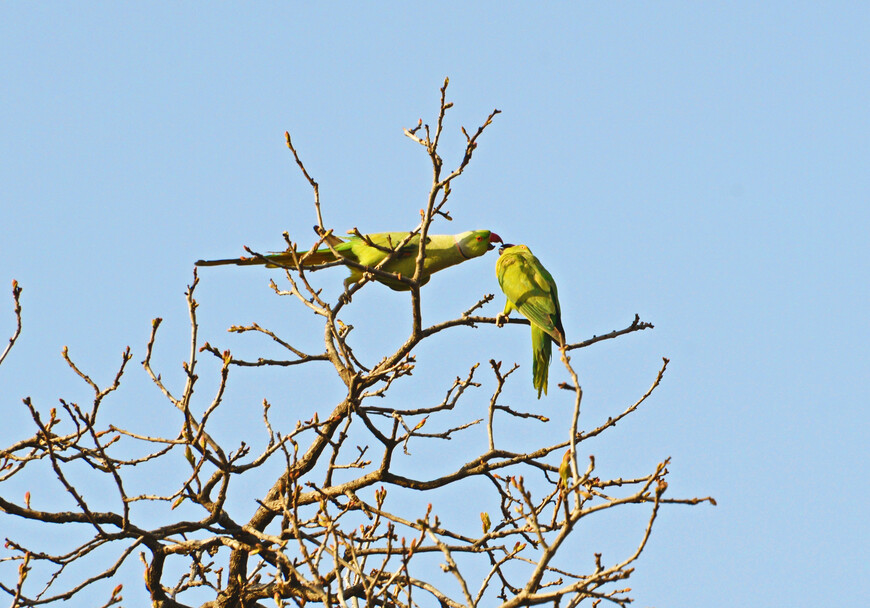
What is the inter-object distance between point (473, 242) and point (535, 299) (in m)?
0.65

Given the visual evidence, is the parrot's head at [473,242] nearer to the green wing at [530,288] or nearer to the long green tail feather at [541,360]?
the green wing at [530,288]

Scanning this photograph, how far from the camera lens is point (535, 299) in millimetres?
6461

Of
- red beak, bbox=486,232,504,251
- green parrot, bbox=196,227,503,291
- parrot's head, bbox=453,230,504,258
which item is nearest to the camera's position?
green parrot, bbox=196,227,503,291

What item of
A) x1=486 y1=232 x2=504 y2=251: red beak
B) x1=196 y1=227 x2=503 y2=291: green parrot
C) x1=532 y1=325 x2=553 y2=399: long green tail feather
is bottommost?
x1=532 y1=325 x2=553 y2=399: long green tail feather

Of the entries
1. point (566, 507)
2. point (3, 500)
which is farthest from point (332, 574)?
point (566, 507)

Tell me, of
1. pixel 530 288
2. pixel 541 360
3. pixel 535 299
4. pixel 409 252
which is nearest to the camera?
pixel 409 252

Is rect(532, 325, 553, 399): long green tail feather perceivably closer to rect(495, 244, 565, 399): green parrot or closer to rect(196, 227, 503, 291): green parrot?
rect(495, 244, 565, 399): green parrot

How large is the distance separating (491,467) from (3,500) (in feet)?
8.42

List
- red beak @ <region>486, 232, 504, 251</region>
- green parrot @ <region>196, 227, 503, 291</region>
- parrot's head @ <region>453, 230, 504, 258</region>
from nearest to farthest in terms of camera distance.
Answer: green parrot @ <region>196, 227, 503, 291</region>
parrot's head @ <region>453, 230, 504, 258</region>
red beak @ <region>486, 232, 504, 251</region>

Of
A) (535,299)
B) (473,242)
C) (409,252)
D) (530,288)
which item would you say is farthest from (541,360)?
(409,252)

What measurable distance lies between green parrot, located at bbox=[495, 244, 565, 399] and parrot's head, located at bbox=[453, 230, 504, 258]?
0.41 m

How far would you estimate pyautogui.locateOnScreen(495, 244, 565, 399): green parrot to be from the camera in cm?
631

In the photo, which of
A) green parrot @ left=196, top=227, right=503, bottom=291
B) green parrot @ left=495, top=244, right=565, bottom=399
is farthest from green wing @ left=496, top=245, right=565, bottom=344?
green parrot @ left=196, top=227, right=503, bottom=291

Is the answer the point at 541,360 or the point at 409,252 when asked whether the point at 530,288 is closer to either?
the point at 541,360
